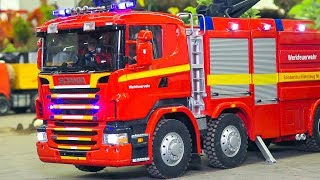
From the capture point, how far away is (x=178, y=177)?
11203 mm

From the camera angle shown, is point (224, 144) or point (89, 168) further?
point (89, 168)

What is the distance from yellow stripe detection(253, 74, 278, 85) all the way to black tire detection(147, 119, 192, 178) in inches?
77.7

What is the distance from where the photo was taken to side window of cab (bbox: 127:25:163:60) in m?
10.6

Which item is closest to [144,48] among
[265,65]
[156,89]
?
[156,89]

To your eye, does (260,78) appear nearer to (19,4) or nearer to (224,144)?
(224,144)

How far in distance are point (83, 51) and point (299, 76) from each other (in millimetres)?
4669

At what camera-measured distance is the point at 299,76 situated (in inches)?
525

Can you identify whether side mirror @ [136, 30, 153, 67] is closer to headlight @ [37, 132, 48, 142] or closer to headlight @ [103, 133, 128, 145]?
headlight @ [103, 133, 128, 145]

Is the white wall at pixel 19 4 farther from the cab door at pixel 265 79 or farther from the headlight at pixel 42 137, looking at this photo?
the headlight at pixel 42 137

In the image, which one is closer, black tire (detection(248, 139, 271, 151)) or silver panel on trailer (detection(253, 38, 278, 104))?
silver panel on trailer (detection(253, 38, 278, 104))

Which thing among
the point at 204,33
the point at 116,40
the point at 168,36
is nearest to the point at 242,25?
the point at 204,33

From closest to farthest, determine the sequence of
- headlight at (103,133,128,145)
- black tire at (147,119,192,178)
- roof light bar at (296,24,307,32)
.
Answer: headlight at (103,133,128,145), black tire at (147,119,192,178), roof light bar at (296,24,307,32)

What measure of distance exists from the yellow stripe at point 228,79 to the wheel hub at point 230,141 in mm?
794

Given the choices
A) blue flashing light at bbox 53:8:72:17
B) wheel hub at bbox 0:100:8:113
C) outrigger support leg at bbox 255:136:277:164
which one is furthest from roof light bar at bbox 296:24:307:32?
wheel hub at bbox 0:100:8:113
